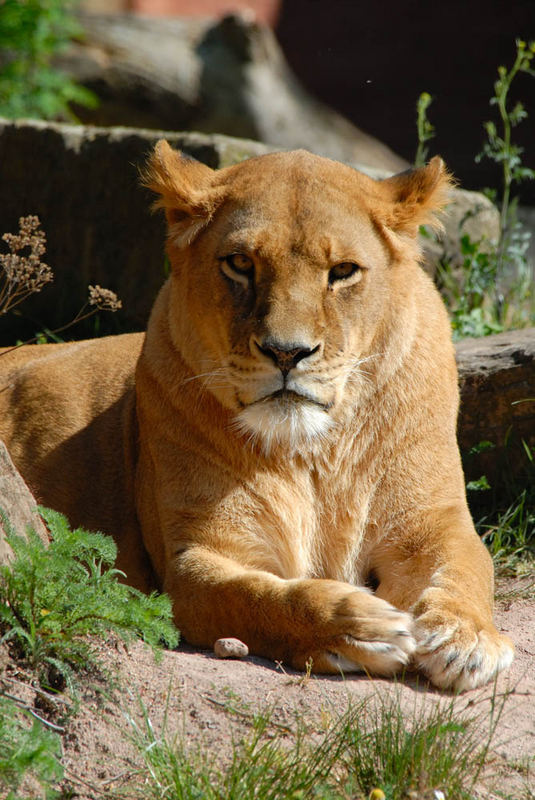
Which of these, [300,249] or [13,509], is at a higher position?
[300,249]

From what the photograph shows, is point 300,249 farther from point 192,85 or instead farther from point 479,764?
point 192,85

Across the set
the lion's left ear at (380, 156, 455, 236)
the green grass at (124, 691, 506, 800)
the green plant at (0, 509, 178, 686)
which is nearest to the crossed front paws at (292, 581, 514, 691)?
the green grass at (124, 691, 506, 800)

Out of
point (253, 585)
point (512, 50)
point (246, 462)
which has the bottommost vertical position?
point (253, 585)

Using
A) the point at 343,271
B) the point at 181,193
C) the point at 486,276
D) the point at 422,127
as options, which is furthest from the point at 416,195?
the point at 422,127

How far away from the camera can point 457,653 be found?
329 cm

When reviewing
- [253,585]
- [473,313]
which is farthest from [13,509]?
[473,313]

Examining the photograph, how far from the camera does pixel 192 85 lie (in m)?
13.8

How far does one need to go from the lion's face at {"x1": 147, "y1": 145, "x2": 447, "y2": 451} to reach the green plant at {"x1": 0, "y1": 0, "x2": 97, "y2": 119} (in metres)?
6.65

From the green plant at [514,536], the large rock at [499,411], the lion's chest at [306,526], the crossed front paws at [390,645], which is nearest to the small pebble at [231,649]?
the crossed front paws at [390,645]

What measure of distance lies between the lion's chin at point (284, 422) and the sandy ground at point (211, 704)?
743 mm

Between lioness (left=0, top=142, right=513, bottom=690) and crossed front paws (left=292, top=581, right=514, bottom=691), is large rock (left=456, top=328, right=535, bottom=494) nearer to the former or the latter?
lioness (left=0, top=142, right=513, bottom=690)

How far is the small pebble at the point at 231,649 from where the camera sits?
3.39 metres

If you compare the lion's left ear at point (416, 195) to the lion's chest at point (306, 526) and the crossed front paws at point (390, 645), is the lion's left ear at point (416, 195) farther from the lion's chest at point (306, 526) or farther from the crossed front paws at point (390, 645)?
the crossed front paws at point (390, 645)

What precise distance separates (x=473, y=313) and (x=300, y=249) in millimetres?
3026
